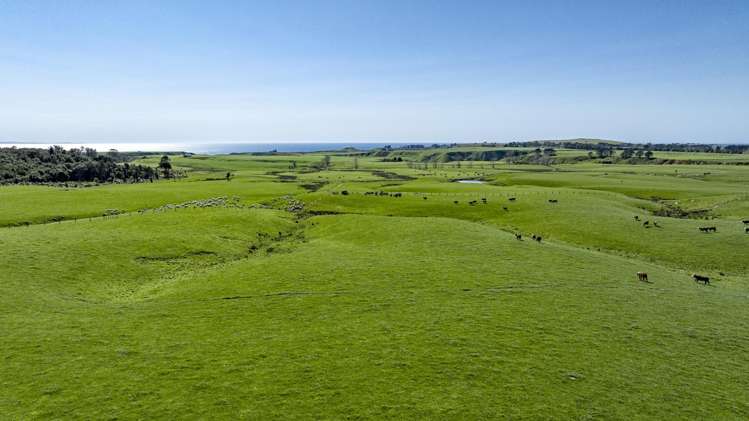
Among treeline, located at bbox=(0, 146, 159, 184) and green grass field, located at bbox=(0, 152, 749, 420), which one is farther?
treeline, located at bbox=(0, 146, 159, 184)

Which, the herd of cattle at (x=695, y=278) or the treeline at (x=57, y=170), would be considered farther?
the treeline at (x=57, y=170)

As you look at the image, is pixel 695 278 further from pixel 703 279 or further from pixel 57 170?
pixel 57 170

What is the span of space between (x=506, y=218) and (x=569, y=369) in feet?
189

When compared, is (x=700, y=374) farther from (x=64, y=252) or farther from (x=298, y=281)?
(x=64, y=252)

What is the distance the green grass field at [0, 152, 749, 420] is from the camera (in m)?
21.4

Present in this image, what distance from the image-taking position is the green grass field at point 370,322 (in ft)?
70.3

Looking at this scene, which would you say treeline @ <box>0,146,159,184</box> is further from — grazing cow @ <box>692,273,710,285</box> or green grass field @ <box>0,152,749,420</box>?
grazing cow @ <box>692,273,710,285</box>

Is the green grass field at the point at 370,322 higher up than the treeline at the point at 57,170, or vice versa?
the treeline at the point at 57,170

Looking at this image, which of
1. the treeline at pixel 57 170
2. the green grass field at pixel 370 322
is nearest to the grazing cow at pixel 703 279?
the green grass field at pixel 370 322

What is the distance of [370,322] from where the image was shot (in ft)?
102

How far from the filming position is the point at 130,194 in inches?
4016

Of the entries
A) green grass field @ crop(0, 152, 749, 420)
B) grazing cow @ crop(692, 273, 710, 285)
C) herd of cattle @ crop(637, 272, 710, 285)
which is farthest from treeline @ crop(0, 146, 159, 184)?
grazing cow @ crop(692, 273, 710, 285)

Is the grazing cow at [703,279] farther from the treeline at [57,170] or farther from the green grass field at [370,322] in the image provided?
the treeline at [57,170]

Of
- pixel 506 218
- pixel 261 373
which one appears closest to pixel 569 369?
pixel 261 373
